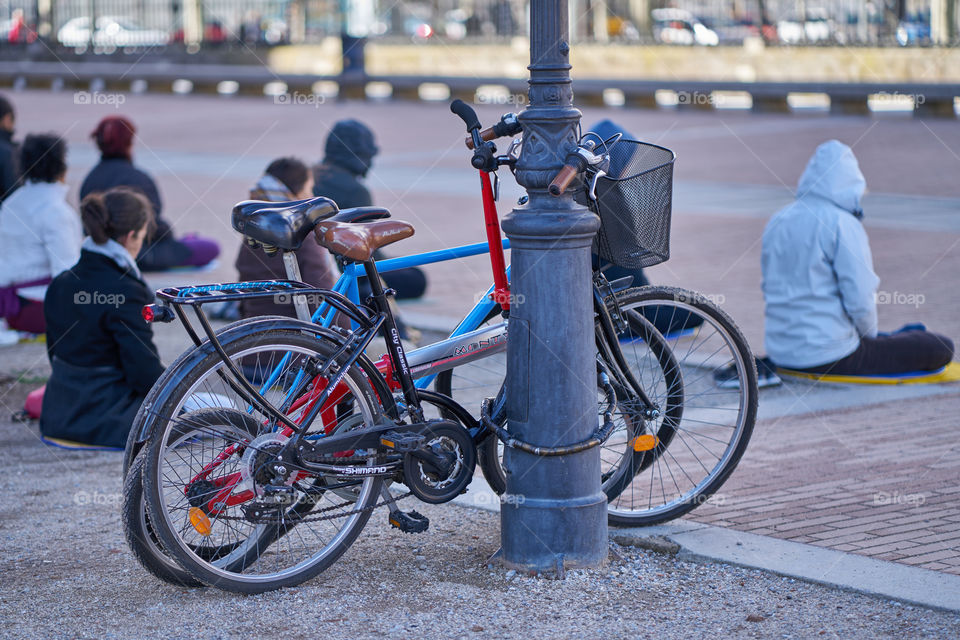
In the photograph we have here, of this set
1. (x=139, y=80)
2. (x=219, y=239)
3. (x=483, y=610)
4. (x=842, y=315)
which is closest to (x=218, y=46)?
(x=139, y=80)

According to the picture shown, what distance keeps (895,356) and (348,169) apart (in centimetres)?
355

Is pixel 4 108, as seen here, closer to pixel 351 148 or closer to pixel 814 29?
pixel 351 148

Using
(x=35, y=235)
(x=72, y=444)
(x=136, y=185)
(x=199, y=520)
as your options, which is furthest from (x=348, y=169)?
(x=199, y=520)

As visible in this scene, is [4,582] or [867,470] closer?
[4,582]

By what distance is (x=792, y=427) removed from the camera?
575cm

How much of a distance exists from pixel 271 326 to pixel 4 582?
49.0 inches

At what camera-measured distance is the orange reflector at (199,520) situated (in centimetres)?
369

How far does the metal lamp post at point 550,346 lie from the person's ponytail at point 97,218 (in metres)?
2.37

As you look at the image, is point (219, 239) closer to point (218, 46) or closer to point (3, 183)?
point (3, 183)

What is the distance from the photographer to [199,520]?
370 centimetres

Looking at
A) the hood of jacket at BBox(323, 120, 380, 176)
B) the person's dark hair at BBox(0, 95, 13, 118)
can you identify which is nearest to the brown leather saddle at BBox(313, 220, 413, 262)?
the hood of jacket at BBox(323, 120, 380, 176)

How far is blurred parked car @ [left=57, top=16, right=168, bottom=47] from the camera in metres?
40.8

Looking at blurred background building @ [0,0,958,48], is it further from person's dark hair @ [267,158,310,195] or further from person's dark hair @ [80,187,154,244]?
person's dark hair @ [80,187,154,244]

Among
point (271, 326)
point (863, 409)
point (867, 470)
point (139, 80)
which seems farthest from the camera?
point (139, 80)
